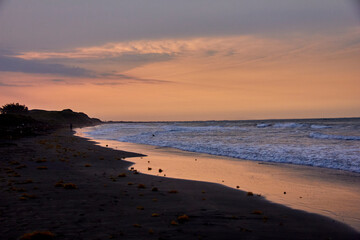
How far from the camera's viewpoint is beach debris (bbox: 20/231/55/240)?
21.0 feet

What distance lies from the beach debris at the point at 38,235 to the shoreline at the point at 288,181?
7.62 metres

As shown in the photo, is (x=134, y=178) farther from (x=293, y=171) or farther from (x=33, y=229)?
(x=293, y=171)

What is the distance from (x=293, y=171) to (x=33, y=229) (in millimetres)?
14378

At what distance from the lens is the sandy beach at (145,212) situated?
23.5 ft

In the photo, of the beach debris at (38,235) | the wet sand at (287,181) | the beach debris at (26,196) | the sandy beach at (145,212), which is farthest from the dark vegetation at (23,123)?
the beach debris at (38,235)

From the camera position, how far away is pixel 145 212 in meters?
8.73

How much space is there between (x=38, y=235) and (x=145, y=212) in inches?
123

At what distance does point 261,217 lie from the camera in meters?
8.69

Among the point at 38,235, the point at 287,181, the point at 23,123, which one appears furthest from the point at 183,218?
the point at 23,123

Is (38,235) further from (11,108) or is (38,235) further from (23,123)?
(11,108)

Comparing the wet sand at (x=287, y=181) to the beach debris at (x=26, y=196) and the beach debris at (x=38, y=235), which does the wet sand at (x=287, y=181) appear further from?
the beach debris at (x=38, y=235)

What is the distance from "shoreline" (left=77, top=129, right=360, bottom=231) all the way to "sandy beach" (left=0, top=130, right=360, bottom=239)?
911 mm

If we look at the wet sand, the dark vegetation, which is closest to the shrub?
the dark vegetation

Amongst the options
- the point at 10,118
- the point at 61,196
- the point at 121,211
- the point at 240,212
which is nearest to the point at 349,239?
the point at 240,212
